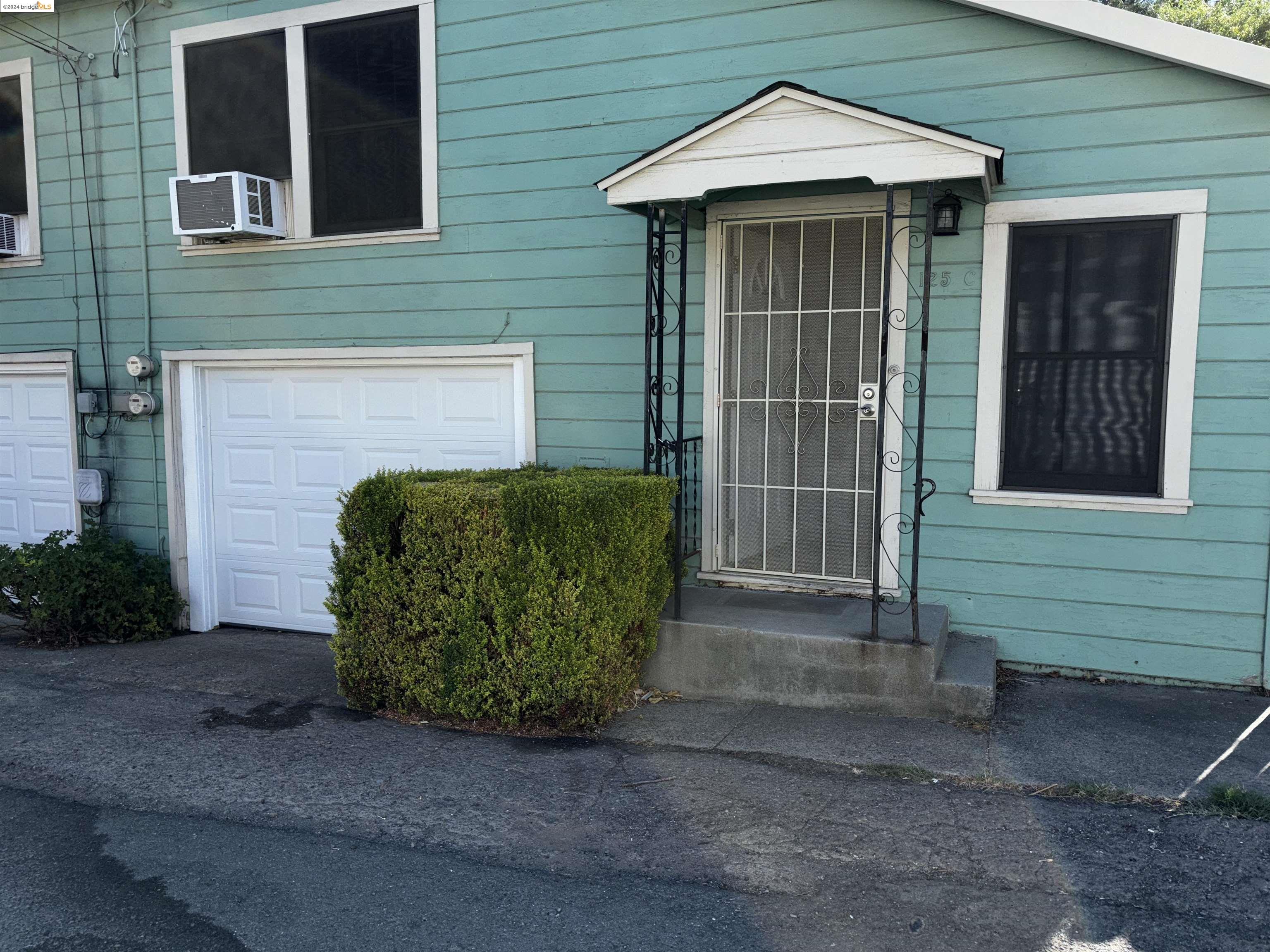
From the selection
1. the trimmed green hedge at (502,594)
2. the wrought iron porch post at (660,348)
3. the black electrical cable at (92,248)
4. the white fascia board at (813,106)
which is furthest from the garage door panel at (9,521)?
the white fascia board at (813,106)

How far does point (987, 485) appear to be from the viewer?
5301 millimetres

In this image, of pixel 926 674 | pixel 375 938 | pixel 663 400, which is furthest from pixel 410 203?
pixel 375 938

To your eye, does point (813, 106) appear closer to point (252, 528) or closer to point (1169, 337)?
point (1169, 337)

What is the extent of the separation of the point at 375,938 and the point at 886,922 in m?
1.60

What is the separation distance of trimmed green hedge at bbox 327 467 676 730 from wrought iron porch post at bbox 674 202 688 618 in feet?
0.34

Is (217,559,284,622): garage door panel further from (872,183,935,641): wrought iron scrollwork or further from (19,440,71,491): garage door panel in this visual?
(872,183,935,641): wrought iron scrollwork

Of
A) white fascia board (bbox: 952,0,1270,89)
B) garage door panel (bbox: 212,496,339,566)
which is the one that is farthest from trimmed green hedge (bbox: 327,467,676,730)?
white fascia board (bbox: 952,0,1270,89)

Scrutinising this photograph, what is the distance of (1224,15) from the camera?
23.9 m

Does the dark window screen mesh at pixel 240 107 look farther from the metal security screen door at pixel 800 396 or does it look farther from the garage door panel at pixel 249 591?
the metal security screen door at pixel 800 396

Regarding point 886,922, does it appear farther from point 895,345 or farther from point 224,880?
point 895,345

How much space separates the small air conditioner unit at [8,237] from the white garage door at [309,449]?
2.08 metres

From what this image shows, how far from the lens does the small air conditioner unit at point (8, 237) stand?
7691mm

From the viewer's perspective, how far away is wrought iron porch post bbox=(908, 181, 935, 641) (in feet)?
15.3

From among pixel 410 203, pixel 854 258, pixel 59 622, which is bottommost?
pixel 59 622
